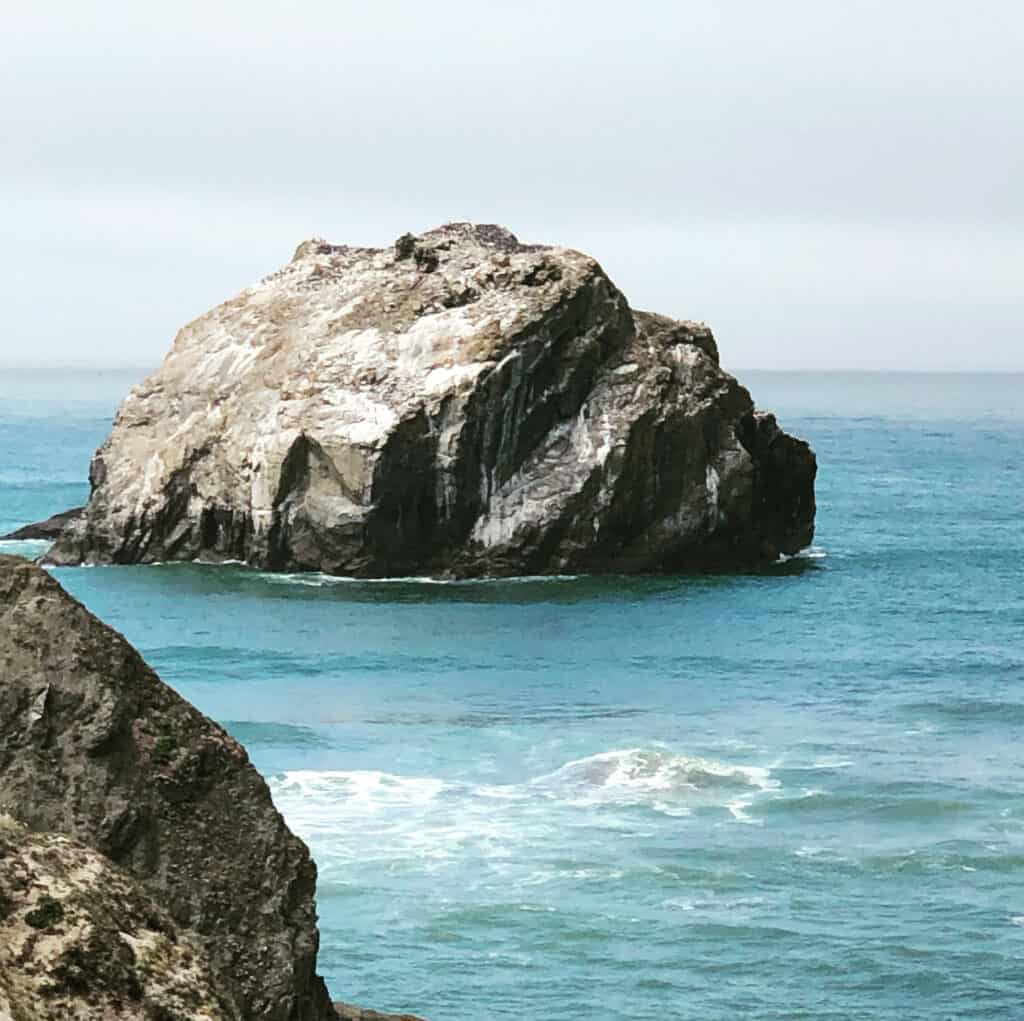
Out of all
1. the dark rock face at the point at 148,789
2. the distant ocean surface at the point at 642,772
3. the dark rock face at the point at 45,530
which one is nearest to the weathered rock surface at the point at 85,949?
the dark rock face at the point at 148,789

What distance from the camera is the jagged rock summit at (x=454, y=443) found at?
75.5 metres

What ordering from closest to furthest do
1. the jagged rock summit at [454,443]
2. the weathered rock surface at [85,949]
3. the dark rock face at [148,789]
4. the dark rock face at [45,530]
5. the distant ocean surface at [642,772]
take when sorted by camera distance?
the weathered rock surface at [85,949], the dark rock face at [148,789], the distant ocean surface at [642,772], the jagged rock summit at [454,443], the dark rock face at [45,530]

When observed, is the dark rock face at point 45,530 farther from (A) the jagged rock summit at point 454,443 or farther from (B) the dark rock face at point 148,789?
(B) the dark rock face at point 148,789

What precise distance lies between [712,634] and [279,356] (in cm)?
2404

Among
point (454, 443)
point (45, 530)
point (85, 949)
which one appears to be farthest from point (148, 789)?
point (45, 530)

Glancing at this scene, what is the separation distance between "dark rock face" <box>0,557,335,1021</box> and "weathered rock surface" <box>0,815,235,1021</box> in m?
3.71

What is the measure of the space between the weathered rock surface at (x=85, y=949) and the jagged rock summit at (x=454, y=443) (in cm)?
6724

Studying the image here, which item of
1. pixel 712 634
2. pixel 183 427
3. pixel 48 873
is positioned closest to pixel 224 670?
pixel 712 634

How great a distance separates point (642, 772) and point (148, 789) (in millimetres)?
33974

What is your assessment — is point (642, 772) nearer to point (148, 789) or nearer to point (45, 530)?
point (148, 789)

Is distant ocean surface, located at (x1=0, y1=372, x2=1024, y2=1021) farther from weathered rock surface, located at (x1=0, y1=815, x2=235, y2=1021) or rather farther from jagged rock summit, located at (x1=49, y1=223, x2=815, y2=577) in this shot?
weathered rock surface, located at (x1=0, y1=815, x2=235, y2=1021)

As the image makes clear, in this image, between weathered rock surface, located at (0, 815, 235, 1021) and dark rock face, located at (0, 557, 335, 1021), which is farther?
dark rock face, located at (0, 557, 335, 1021)

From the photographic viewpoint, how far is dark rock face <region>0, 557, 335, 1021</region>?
10836 millimetres

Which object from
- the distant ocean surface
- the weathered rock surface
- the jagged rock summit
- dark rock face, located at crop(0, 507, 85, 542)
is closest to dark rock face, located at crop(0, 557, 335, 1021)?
Answer: the weathered rock surface
